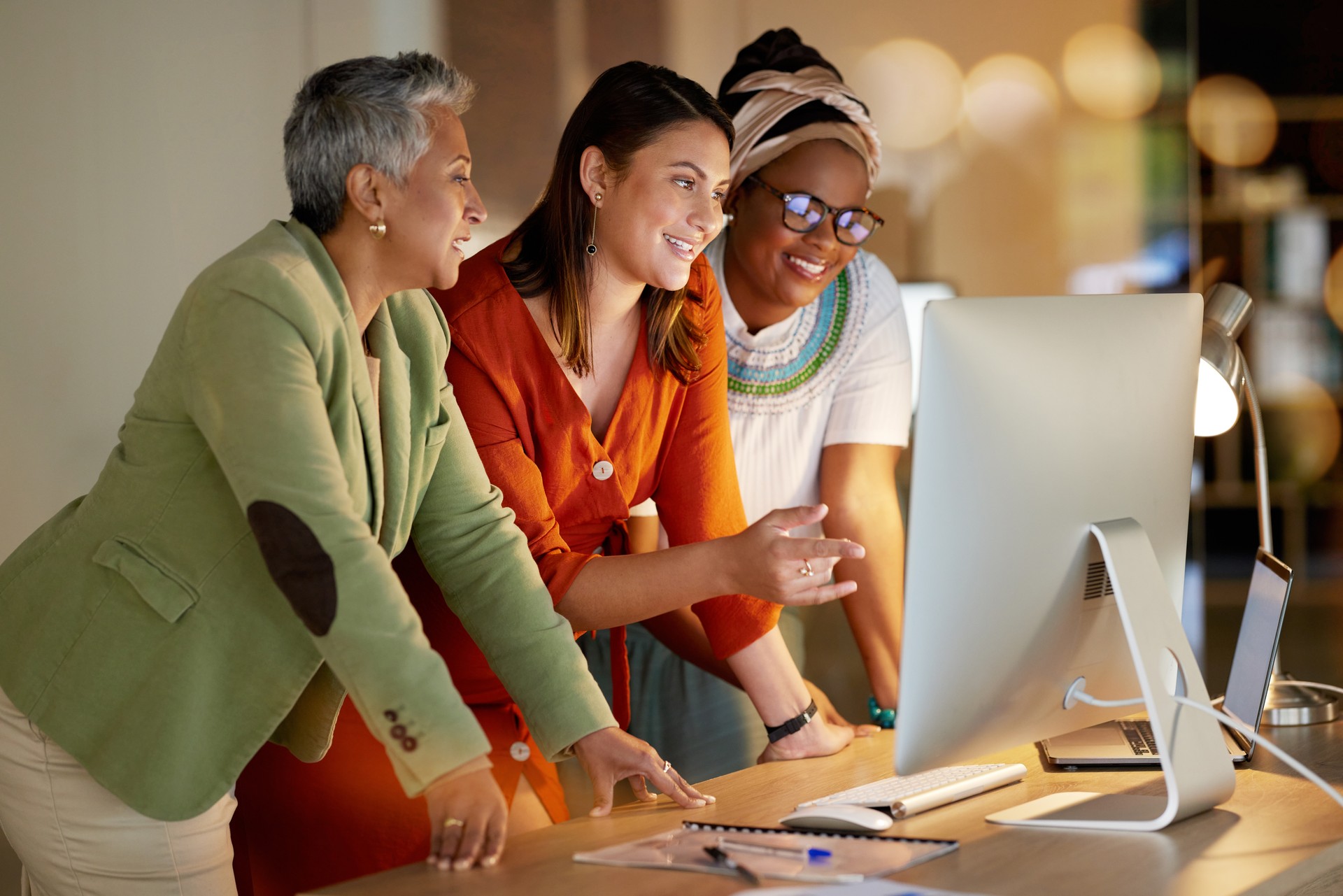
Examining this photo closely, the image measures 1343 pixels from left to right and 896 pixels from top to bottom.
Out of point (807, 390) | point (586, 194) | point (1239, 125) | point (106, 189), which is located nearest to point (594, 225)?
point (586, 194)

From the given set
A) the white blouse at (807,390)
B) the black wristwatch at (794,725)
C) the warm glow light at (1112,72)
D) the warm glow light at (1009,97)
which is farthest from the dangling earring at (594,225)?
the warm glow light at (1112,72)

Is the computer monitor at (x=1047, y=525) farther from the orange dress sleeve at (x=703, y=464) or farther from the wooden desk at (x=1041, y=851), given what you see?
the orange dress sleeve at (x=703, y=464)

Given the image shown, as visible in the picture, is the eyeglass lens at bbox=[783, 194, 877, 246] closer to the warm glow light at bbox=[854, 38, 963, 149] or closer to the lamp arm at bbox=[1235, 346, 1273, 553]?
the lamp arm at bbox=[1235, 346, 1273, 553]

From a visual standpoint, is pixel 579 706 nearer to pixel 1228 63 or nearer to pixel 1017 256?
pixel 1017 256

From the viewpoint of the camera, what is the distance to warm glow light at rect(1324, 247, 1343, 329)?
Result: 5.58m

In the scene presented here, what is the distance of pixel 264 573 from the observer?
138 cm

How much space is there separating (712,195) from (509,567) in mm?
693

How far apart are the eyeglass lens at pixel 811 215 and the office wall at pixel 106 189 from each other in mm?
990

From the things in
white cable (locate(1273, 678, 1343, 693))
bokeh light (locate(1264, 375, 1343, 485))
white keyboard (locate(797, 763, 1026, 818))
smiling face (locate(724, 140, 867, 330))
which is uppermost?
smiling face (locate(724, 140, 867, 330))

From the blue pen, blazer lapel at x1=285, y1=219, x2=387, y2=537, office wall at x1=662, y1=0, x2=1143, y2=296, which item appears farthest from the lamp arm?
office wall at x1=662, y1=0, x2=1143, y2=296

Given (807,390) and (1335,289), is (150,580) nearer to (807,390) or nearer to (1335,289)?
(807,390)

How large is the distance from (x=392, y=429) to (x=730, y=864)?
1.94 ft

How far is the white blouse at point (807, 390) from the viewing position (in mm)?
2576

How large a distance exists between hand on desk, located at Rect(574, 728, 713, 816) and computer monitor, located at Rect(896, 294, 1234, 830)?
1.07 feet
